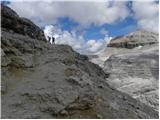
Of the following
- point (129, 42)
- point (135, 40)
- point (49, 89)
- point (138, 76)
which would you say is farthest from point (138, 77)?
point (129, 42)

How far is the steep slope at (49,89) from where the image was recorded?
26.4ft

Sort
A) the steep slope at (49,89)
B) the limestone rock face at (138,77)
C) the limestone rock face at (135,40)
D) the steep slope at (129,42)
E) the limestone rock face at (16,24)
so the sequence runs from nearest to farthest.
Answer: the steep slope at (49,89) < the limestone rock face at (16,24) < the limestone rock face at (138,77) < the steep slope at (129,42) < the limestone rock face at (135,40)

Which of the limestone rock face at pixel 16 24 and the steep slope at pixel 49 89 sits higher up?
the limestone rock face at pixel 16 24

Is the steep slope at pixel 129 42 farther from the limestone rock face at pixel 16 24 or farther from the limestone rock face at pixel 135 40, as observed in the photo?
the limestone rock face at pixel 16 24

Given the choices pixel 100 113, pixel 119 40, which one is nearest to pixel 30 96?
pixel 100 113

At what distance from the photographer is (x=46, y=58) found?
1000 cm

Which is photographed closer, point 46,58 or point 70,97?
point 70,97

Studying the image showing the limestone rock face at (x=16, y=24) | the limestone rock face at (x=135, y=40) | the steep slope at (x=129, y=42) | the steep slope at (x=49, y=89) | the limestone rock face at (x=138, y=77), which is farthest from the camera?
the limestone rock face at (x=135, y=40)

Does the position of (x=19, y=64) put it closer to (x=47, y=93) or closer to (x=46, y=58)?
(x=46, y=58)

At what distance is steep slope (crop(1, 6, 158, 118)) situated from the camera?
8055mm

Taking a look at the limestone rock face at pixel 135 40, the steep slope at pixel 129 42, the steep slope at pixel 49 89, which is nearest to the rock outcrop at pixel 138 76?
the steep slope at pixel 49 89

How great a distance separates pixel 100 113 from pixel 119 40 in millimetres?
56540

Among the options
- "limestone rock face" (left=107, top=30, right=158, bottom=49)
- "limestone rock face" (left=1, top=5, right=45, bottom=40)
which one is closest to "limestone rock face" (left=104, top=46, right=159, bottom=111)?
"limestone rock face" (left=1, top=5, right=45, bottom=40)

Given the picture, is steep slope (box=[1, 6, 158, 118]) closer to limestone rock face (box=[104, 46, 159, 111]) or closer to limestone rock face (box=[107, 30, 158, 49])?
limestone rock face (box=[104, 46, 159, 111])
